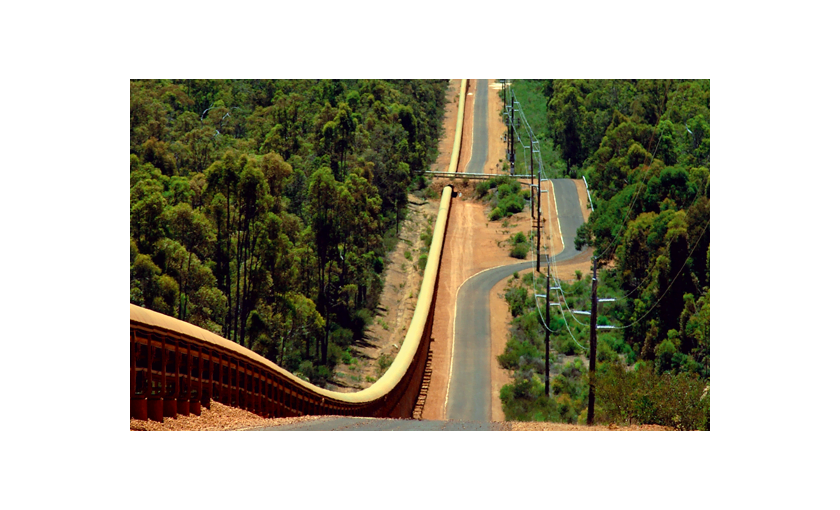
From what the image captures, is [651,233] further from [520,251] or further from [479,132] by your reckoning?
[479,132]

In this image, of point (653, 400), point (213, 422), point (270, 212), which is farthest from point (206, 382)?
point (270, 212)

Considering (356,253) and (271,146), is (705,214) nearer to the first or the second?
(356,253)

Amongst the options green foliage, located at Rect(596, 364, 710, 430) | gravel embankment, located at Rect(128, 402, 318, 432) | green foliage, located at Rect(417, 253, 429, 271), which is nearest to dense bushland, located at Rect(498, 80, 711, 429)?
green foliage, located at Rect(596, 364, 710, 430)

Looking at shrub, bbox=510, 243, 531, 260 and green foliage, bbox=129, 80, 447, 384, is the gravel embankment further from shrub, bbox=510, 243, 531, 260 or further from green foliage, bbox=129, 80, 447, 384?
shrub, bbox=510, 243, 531, 260

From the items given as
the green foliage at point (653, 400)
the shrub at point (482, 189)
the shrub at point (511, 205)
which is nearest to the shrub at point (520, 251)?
the shrub at point (511, 205)

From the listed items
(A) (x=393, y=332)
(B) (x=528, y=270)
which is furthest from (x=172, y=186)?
(B) (x=528, y=270)

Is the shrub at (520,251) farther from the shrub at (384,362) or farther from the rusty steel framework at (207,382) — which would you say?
the rusty steel framework at (207,382)
